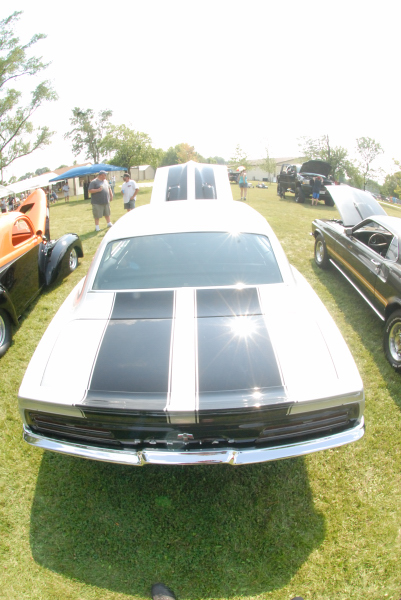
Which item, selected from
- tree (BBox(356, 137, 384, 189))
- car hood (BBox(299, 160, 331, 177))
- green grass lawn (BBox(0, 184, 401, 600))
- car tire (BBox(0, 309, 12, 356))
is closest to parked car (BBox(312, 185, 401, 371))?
green grass lawn (BBox(0, 184, 401, 600))

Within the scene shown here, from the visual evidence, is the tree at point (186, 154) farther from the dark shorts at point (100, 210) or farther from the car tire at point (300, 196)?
the dark shorts at point (100, 210)

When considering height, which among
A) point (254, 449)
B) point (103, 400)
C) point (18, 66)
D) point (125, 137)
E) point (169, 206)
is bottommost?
point (254, 449)

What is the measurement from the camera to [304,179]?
51.9 ft

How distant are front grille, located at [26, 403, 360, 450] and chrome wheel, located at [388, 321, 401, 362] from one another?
5.93 feet

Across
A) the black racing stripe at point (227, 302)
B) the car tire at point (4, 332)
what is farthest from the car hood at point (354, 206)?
the car tire at point (4, 332)

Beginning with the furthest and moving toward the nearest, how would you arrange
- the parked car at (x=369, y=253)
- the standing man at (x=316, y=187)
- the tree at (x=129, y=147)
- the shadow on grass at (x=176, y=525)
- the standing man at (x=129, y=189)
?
the tree at (x=129, y=147), the standing man at (x=316, y=187), the standing man at (x=129, y=189), the parked car at (x=369, y=253), the shadow on grass at (x=176, y=525)

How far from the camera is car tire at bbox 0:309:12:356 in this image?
12.6 feet

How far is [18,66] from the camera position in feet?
75.5

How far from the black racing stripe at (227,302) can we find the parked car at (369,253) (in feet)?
6.04

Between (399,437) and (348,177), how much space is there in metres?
51.8

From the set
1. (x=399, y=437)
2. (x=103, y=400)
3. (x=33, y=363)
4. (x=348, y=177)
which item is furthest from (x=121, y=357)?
(x=348, y=177)

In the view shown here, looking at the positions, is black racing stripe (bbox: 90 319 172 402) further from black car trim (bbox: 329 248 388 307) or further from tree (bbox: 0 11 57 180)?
tree (bbox: 0 11 57 180)

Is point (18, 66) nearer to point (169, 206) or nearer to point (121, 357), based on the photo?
point (169, 206)

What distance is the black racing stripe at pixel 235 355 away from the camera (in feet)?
6.24
